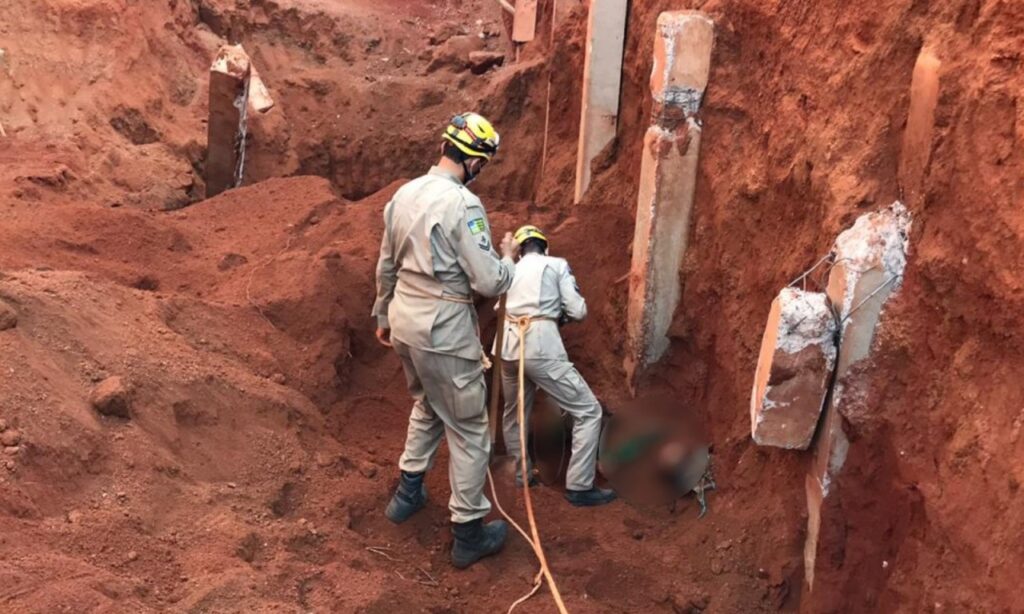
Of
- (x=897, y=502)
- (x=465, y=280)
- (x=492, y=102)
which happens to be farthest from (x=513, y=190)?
(x=897, y=502)

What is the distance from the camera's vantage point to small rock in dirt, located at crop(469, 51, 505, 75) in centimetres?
1211

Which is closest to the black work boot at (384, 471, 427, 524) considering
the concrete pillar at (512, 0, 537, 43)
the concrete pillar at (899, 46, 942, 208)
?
the concrete pillar at (899, 46, 942, 208)

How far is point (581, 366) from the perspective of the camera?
737 cm

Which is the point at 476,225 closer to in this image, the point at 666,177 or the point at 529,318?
the point at 529,318

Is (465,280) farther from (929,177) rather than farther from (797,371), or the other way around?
(929,177)

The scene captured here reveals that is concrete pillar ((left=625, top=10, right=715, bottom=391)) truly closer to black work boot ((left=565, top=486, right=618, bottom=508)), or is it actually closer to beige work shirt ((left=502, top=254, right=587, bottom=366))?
beige work shirt ((left=502, top=254, right=587, bottom=366))

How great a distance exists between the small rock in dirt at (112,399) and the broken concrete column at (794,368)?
3.17 m

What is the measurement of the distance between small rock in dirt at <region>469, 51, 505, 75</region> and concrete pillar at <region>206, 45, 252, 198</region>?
2.99 metres

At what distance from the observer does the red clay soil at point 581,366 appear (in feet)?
13.4

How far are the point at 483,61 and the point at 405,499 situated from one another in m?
7.39

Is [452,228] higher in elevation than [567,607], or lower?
higher

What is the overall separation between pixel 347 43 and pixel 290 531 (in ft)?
30.5

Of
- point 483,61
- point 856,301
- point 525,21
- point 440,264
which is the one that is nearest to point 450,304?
point 440,264

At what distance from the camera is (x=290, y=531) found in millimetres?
5266
